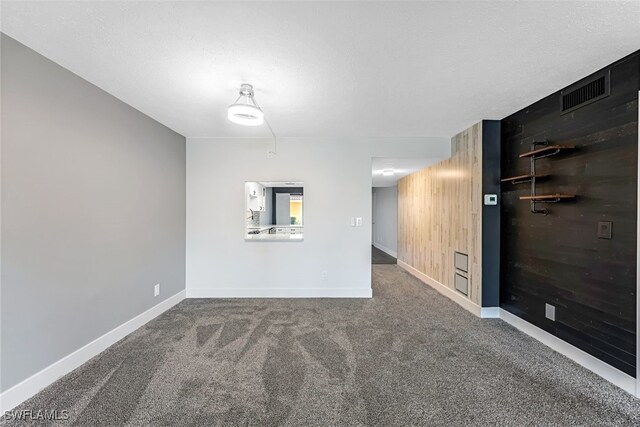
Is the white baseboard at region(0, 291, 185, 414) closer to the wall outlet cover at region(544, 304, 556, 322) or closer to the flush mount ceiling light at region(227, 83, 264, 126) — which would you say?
the flush mount ceiling light at region(227, 83, 264, 126)

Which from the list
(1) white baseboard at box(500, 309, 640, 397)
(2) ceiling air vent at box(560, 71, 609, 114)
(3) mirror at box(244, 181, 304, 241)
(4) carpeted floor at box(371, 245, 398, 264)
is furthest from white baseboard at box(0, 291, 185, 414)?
(4) carpeted floor at box(371, 245, 398, 264)

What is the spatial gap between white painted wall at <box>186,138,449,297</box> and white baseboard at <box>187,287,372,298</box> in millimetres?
14

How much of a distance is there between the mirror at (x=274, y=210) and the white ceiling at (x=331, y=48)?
142cm

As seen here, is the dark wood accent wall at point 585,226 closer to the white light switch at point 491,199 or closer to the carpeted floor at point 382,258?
the white light switch at point 491,199

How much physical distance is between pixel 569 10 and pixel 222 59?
84.0 inches

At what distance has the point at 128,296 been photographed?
2.73 metres

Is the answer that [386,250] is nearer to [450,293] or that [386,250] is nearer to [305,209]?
[450,293]

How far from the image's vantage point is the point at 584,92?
2160 mm

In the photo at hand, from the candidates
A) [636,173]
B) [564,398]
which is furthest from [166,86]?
[564,398]

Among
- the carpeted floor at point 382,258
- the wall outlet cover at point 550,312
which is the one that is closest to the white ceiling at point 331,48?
the wall outlet cover at point 550,312

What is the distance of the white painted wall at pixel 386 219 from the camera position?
720 cm

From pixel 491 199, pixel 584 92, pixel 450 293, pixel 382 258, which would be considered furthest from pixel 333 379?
pixel 382 258

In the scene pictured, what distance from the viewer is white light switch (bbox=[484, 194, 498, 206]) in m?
3.13

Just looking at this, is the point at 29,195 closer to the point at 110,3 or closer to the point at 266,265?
the point at 110,3
